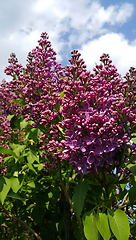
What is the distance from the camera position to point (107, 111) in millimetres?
1850

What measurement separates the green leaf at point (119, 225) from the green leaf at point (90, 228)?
0.14 metres

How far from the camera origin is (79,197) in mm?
1920

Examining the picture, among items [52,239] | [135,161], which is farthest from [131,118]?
[52,239]

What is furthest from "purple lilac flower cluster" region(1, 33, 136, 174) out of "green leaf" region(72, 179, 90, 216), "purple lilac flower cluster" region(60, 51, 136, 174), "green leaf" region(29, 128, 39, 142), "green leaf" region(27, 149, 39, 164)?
"green leaf" region(27, 149, 39, 164)

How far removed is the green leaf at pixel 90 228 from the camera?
5.85 ft

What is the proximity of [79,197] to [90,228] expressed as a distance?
253 millimetres

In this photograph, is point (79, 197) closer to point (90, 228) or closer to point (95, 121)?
point (90, 228)

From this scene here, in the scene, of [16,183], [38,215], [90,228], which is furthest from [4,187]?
Result: [38,215]

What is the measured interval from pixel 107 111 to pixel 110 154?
35 cm

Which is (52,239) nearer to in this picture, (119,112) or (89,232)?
(89,232)

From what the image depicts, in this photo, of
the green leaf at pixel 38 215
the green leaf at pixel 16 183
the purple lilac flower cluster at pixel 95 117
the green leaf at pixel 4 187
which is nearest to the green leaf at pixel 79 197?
the purple lilac flower cluster at pixel 95 117

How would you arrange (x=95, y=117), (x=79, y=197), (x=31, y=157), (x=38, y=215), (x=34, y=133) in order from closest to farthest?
(x=95, y=117), (x=79, y=197), (x=34, y=133), (x=31, y=157), (x=38, y=215)

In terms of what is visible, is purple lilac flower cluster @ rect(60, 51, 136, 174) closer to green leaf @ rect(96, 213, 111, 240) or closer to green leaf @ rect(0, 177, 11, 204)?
green leaf @ rect(96, 213, 111, 240)

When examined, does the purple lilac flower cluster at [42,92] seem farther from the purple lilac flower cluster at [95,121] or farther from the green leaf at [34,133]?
the purple lilac flower cluster at [95,121]
